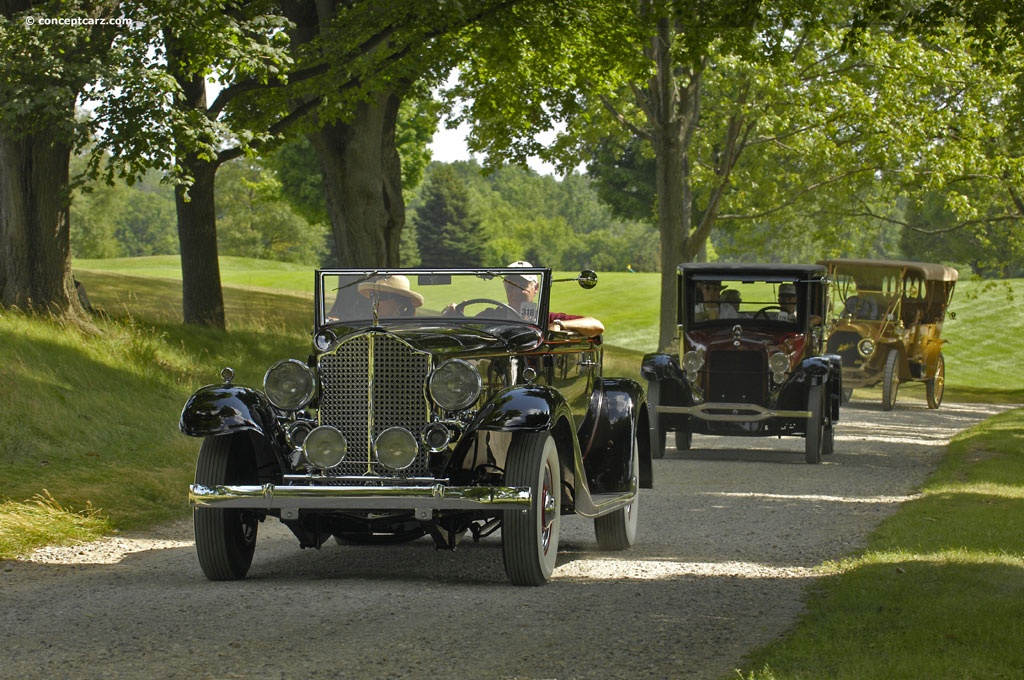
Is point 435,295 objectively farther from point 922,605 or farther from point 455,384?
point 922,605

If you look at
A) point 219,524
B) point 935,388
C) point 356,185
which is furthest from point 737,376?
point 935,388

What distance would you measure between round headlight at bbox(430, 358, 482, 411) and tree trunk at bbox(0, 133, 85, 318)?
34.7ft

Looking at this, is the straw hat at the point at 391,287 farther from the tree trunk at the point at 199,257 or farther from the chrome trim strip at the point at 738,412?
the tree trunk at the point at 199,257

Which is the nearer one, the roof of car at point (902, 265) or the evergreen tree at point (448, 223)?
the roof of car at point (902, 265)

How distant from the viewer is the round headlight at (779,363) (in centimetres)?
1569

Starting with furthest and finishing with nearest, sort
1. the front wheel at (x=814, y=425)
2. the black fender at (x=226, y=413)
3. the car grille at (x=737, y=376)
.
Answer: the car grille at (x=737, y=376) → the front wheel at (x=814, y=425) → the black fender at (x=226, y=413)

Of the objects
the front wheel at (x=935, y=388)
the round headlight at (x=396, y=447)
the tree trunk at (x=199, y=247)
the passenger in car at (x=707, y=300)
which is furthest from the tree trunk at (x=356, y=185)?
the round headlight at (x=396, y=447)

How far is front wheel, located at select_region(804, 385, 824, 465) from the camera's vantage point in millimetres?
15281

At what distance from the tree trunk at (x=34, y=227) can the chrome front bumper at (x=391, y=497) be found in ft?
34.5

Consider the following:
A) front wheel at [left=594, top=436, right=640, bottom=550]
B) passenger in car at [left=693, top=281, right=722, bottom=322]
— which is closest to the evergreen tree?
passenger in car at [left=693, top=281, right=722, bottom=322]

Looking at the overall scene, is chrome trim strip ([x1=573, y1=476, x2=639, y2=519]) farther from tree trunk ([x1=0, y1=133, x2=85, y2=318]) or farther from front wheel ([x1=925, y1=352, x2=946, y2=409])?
front wheel ([x1=925, y1=352, x2=946, y2=409])

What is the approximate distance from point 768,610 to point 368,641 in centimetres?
217

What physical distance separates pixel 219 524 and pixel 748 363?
9516mm

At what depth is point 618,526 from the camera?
9133 millimetres
